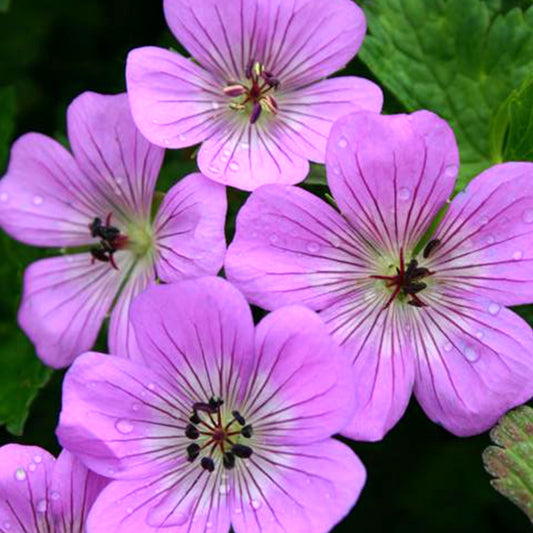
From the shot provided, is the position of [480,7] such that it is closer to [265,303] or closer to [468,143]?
[468,143]

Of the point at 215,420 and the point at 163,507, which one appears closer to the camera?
the point at 163,507

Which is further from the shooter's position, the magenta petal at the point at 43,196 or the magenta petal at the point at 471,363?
the magenta petal at the point at 43,196

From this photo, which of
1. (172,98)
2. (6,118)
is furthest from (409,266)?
(6,118)

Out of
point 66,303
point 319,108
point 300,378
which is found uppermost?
point 319,108

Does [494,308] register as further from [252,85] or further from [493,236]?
[252,85]

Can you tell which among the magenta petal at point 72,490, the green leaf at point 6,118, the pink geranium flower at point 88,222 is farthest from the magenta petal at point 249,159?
the green leaf at point 6,118

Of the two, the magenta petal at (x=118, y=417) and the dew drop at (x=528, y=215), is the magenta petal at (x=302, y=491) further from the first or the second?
the dew drop at (x=528, y=215)

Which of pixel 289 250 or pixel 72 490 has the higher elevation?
pixel 289 250
